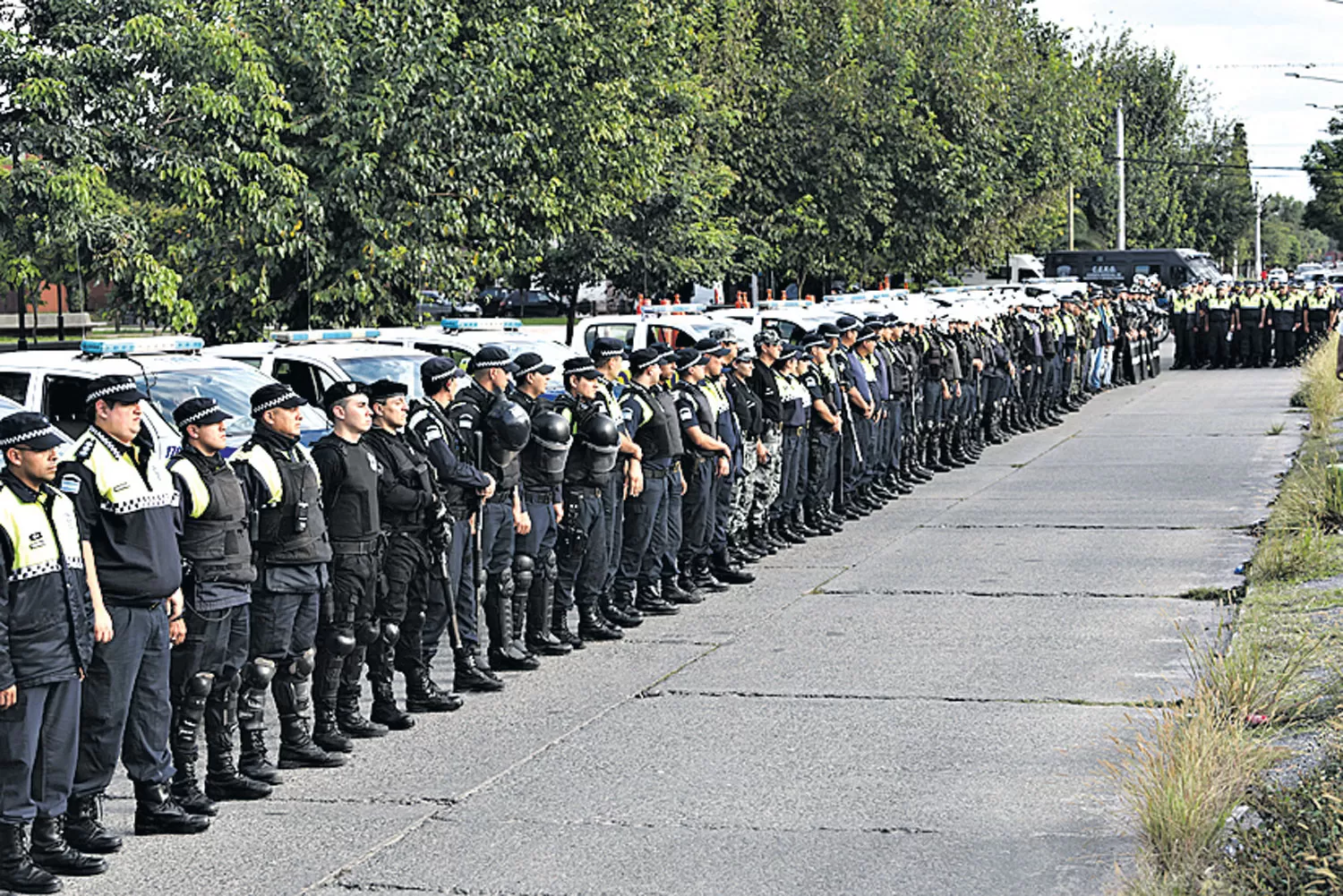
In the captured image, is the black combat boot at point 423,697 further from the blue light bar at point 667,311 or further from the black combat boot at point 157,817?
the blue light bar at point 667,311

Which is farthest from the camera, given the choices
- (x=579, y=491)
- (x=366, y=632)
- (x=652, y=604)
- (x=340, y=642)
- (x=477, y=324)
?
(x=477, y=324)

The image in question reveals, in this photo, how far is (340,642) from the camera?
8.53 meters

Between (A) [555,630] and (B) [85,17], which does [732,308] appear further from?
(A) [555,630]

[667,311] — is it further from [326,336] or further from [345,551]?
[345,551]

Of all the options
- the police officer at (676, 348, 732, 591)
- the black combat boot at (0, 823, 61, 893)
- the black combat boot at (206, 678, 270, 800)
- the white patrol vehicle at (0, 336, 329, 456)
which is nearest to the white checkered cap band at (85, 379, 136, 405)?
the black combat boot at (206, 678, 270, 800)

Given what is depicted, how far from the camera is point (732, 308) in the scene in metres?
23.3

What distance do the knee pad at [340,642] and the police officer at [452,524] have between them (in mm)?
769

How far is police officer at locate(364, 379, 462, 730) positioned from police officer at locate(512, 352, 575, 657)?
59.9 inches

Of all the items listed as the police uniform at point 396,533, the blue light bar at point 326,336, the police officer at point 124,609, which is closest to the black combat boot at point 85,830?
the police officer at point 124,609

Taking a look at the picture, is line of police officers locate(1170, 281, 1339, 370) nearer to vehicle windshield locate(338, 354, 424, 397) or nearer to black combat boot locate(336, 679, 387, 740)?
vehicle windshield locate(338, 354, 424, 397)

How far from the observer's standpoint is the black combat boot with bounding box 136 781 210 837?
289 inches

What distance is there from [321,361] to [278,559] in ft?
22.9

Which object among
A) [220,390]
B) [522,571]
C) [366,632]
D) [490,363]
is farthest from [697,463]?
[366,632]

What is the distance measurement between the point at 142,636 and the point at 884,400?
Result: 466 inches
